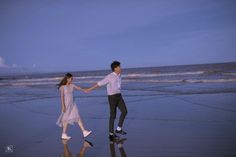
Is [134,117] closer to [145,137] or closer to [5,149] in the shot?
[145,137]

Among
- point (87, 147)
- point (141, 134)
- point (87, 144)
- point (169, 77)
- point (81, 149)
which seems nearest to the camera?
point (81, 149)

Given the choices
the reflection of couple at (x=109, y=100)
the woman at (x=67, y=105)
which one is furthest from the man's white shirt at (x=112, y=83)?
the woman at (x=67, y=105)

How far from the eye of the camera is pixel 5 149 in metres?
6.45

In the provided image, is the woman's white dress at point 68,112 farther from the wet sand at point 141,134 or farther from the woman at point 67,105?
the wet sand at point 141,134

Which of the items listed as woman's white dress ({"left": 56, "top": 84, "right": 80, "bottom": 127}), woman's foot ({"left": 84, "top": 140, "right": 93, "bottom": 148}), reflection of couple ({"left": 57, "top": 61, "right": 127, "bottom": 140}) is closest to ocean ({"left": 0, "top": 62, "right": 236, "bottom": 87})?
reflection of couple ({"left": 57, "top": 61, "right": 127, "bottom": 140})

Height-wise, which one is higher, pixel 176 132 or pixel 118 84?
pixel 118 84

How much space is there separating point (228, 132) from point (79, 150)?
3.67m

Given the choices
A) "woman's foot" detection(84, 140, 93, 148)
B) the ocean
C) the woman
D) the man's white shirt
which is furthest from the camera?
the ocean

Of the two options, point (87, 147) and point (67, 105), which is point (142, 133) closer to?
point (87, 147)

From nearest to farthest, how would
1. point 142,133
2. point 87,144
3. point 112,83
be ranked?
point 87,144
point 112,83
point 142,133

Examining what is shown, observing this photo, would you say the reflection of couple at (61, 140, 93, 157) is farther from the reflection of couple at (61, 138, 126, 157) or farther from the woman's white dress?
the woman's white dress

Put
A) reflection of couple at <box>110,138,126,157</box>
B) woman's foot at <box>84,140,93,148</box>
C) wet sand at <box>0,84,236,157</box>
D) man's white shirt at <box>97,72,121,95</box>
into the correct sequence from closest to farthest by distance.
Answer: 1. reflection of couple at <box>110,138,126,157</box>
2. wet sand at <box>0,84,236,157</box>
3. woman's foot at <box>84,140,93,148</box>
4. man's white shirt at <box>97,72,121,95</box>

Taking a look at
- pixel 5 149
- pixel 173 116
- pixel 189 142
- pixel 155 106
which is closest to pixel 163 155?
pixel 189 142

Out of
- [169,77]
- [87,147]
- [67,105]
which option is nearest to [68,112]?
[67,105]
